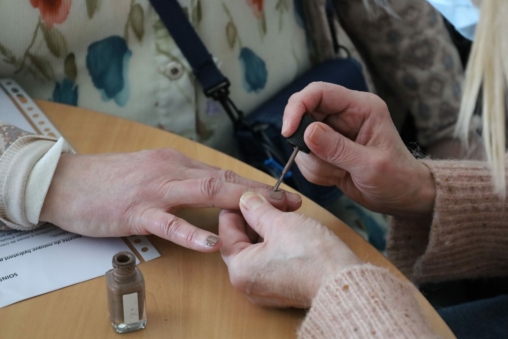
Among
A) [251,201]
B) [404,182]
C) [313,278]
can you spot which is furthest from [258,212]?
[404,182]

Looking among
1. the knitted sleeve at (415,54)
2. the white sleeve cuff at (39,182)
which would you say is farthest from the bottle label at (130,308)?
the knitted sleeve at (415,54)

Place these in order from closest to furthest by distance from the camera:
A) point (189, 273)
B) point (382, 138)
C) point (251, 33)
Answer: point (189, 273) → point (382, 138) → point (251, 33)

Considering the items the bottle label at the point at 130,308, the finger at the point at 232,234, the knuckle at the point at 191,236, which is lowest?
the finger at the point at 232,234

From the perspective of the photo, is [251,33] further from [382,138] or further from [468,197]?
[468,197]

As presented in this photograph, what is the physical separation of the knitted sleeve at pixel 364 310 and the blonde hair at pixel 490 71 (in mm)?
199

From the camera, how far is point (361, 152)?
2.66 ft

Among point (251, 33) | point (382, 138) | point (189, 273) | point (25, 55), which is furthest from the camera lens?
point (251, 33)

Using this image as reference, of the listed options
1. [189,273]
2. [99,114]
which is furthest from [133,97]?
[189,273]

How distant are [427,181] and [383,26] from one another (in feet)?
2.06

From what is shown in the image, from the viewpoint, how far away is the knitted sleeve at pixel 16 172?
2.55 feet

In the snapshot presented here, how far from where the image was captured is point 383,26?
138 cm

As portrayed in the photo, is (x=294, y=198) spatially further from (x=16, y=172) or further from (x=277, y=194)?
(x=16, y=172)

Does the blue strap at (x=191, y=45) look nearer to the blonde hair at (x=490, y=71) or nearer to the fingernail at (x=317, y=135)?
the fingernail at (x=317, y=135)

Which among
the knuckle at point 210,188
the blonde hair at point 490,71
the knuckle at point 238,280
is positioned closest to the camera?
the blonde hair at point 490,71
